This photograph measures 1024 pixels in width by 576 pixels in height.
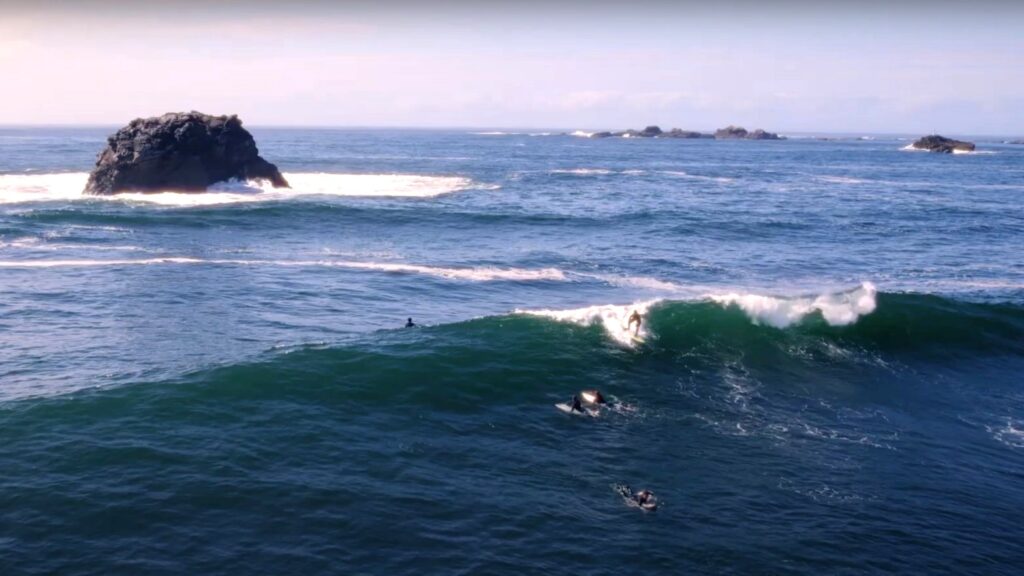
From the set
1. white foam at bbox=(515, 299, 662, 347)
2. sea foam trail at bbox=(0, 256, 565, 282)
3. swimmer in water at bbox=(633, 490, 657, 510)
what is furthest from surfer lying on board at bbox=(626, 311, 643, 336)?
sea foam trail at bbox=(0, 256, 565, 282)

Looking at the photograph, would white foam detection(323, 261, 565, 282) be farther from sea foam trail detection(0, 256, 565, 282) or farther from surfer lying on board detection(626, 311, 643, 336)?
surfer lying on board detection(626, 311, 643, 336)

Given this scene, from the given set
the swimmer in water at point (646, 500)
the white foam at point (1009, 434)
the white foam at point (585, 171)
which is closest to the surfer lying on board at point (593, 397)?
the swimmer in water at point (646, 500)

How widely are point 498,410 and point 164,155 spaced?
60383 millimetres

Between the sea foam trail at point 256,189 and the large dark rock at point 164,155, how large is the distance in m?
1.24

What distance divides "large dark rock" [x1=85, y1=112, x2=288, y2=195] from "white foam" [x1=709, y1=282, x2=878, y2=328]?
57.1 m

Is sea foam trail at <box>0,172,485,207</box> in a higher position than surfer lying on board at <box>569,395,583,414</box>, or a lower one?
higher

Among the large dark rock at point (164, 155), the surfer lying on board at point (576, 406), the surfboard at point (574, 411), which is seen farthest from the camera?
the large dark rock at point (164, 155)

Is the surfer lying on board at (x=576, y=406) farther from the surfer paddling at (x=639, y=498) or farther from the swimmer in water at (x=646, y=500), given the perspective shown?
the swimmer in water at (x=646, y=500)

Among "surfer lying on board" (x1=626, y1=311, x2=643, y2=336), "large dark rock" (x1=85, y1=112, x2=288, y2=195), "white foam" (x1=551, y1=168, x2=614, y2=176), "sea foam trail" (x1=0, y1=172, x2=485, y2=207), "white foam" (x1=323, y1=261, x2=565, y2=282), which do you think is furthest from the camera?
"white foam" (x1=551, y1=168, x2=614, y2=176)

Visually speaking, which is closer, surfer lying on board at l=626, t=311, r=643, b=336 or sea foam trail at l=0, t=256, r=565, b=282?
surfer lying on board at l=626, t=311, r=643, b=336

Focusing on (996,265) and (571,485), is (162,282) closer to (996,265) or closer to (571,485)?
(571,485)

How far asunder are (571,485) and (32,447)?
43.3 ft

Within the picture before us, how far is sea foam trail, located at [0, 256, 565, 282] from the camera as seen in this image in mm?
43688

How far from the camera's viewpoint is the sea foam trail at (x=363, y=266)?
1720 inches
